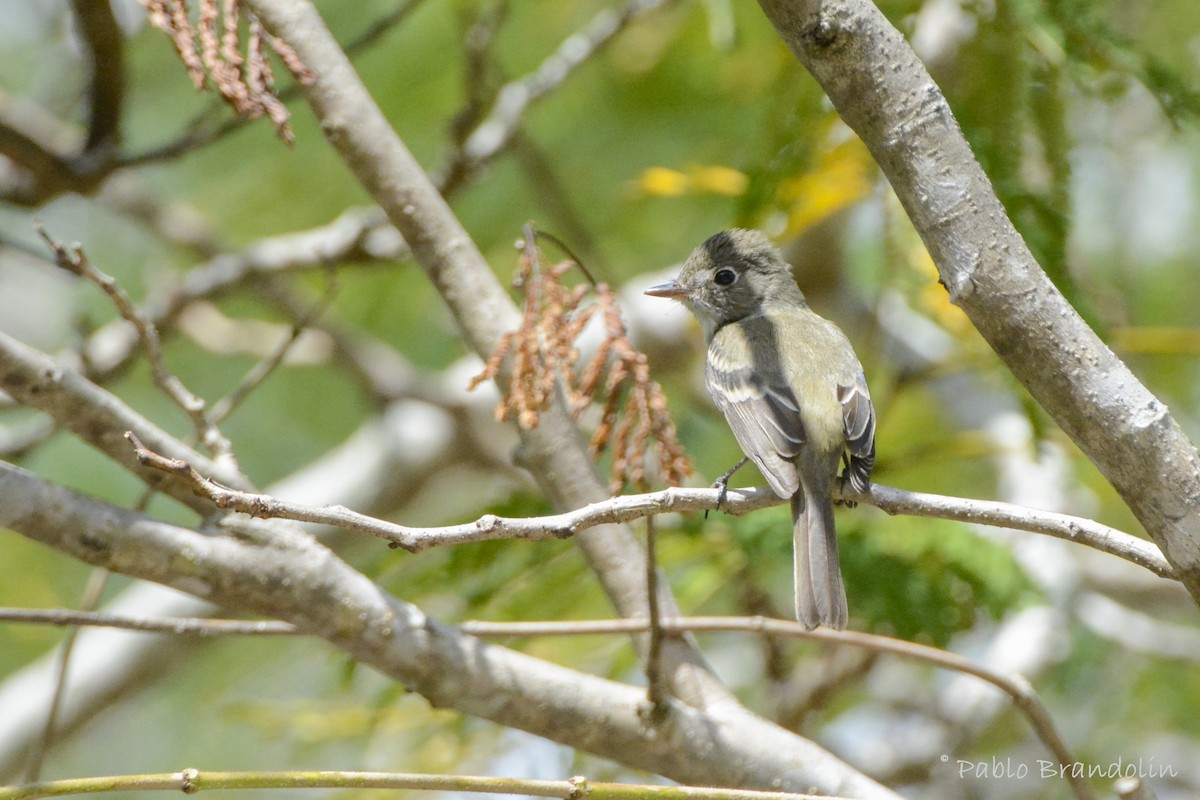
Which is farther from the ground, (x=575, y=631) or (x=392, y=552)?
(x=392, y=552)

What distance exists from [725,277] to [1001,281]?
2.18m

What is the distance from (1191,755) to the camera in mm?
5539

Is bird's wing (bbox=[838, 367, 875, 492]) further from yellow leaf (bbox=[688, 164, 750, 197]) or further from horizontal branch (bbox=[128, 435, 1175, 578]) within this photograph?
yellow leaf (bbox=[688, 164, 750, 197])

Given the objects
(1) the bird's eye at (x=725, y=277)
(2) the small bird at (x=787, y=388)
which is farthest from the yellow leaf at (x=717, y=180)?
(1) the bird's eye at (x=725, y=277)

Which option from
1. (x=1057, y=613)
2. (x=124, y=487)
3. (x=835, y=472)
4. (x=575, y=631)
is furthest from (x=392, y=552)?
(x=124, y=487)

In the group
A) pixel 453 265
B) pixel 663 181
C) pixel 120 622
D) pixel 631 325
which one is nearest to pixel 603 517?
pixel 120 622

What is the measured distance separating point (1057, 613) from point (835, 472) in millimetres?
1747

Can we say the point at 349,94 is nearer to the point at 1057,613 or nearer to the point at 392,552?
the point at 392,552

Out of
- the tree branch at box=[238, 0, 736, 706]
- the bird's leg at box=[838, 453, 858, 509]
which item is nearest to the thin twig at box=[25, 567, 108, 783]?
the tree branch at box=[238, 0, 736, 706]

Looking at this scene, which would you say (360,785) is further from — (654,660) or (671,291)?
(671,291)

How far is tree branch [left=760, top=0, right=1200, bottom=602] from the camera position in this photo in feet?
6.20

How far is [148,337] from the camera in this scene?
8.43 ft

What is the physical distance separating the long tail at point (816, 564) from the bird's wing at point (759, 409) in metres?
0.08

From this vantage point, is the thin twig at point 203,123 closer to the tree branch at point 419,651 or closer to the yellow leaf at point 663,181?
the yellow leaf at point 663,181
